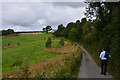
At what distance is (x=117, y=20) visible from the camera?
8.69 meters

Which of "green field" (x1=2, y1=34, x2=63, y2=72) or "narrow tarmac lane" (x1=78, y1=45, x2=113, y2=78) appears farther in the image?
"green field" (x1=2, y1=34, x2=63, y2=72)

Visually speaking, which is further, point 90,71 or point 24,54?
point 24,54

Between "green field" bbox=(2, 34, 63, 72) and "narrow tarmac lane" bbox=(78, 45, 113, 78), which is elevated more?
"narrow tarmac lane" bbox=(78, 45, 113, 78)

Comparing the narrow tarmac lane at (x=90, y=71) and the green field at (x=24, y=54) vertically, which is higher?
the narrow tarmac lane at (x=90, y=71)

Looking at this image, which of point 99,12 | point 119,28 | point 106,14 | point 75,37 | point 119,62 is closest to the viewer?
point 119,62

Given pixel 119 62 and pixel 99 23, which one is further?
pixel 99 23

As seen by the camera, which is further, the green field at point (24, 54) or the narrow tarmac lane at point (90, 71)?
the green field at point (24, 54)

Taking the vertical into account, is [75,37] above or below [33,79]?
above

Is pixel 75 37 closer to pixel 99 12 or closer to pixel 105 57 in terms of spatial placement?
pixel 99 12

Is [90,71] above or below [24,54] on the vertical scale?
above

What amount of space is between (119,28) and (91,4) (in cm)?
956

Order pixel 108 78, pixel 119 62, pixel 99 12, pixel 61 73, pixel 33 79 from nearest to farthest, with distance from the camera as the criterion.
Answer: pixel 33 79 < pixel 61 73 < pixel 108 78 < pixel 119 62 < pixel 99 12

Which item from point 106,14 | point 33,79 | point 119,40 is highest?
point 106,14

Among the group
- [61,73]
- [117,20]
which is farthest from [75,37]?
[61,73]
